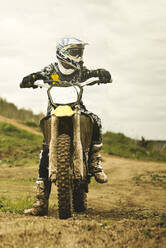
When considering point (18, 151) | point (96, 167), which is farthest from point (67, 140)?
point (18, 151)

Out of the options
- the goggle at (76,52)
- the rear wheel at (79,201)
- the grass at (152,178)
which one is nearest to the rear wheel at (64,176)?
the rear wheel at (79,201)

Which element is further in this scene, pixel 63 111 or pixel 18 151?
pixel 18 151

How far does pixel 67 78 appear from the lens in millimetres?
5547

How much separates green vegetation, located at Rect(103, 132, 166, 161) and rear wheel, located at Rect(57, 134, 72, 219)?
1483cm

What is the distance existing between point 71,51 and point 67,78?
374mm

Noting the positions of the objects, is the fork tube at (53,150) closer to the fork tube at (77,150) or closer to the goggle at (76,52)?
the fork tube at (77,150)

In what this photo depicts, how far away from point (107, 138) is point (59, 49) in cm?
2060

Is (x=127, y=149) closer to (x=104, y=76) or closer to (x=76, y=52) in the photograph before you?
(x=104, y=76)

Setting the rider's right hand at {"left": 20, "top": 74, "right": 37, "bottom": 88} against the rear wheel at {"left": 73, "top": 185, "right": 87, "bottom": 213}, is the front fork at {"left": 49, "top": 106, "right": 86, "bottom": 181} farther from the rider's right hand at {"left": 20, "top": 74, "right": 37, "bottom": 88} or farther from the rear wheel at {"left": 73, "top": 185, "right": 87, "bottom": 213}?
the rear wheel at {"left": 73, "top": 185, "right": 87, "bottom": 213}

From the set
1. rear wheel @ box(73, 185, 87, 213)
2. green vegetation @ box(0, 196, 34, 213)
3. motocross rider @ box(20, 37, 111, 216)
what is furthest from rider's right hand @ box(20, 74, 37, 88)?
green vegetation @ box(0, 196, 34, 213)

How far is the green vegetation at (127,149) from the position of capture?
2008 cm

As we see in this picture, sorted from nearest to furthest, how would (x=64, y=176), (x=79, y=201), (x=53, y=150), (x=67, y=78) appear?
1. (x=64, y=176)
2. (x=53, y=150)
3. (x=67, y=78)
4. (x=79, y=201)

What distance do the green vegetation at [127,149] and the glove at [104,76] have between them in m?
14.1

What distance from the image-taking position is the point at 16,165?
14062 mm
